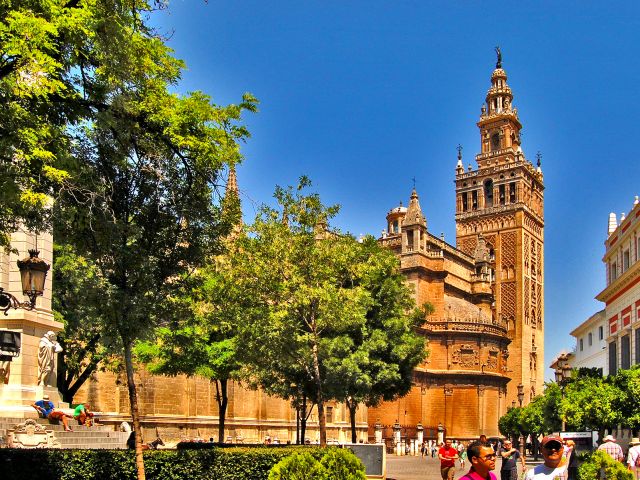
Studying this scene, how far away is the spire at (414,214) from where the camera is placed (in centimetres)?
7600

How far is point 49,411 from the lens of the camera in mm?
17594

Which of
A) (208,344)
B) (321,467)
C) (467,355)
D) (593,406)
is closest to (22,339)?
(321,467)

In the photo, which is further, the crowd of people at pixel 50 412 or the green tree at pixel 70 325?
the green tree at pixel 70 325

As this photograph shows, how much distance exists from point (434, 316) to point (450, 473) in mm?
55540

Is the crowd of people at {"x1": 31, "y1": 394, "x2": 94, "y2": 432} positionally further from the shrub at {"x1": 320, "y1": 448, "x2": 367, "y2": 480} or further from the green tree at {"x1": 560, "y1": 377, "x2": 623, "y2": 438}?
the green tree at {"x1": 560, "y1": 377, "x2": 623, "y2": 438}

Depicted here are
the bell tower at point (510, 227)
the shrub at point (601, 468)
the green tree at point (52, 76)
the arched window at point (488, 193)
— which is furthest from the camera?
the arched window at point (488, 193)

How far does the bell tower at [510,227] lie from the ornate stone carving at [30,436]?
77555 millimetres

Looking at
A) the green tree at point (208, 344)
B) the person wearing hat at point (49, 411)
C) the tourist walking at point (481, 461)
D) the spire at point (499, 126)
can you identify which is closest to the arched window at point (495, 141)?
the spire at point (499, 126)

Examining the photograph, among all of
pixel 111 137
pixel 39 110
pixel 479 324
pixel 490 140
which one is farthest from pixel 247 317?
pixel 490 140

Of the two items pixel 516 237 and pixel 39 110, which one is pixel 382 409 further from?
pixel 39 110

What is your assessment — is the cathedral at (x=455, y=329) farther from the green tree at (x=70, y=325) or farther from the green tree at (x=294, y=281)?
the green tree at (x=294, y=281)

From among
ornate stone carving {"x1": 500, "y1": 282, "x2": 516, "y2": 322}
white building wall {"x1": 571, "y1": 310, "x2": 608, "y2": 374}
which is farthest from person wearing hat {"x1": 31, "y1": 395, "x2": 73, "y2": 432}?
ornate stone carving {"x1": 500, "y1": 282, "x2": 516, "y2": 322}

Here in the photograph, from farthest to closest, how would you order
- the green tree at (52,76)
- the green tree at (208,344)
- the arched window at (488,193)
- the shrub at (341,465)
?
the arched window at (488,193)
the green tree at (208,344)
the shrub at (341,465)
the green tree at (52,76)

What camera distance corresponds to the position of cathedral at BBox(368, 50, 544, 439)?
72875mm
